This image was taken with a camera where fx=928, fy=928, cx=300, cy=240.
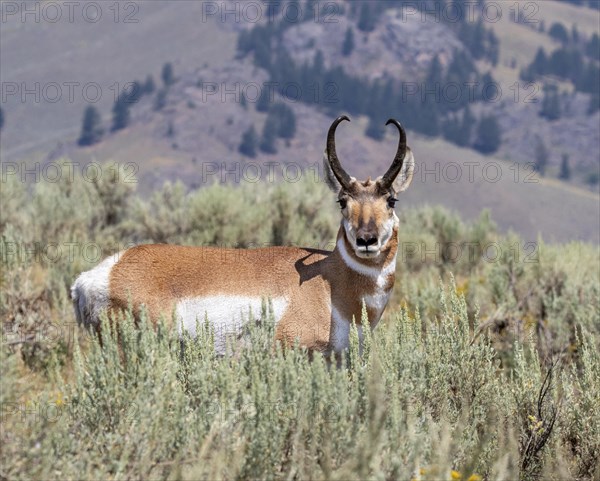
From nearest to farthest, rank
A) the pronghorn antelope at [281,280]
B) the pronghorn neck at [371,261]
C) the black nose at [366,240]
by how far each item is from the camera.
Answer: the black nose at [366,240] < the pronghorn antelope at [281,280] < the pronghorn neck at [371,261]

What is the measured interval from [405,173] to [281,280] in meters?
1.30

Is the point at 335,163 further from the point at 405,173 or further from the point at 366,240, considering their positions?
the point at 366,240

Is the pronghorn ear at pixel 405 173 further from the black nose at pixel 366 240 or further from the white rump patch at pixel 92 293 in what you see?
the white rump patch at pixel 92 293

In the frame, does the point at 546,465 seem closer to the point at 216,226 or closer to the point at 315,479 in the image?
the point at 315,479

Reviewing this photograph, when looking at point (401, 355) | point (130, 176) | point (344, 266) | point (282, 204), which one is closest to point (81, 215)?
point (130, 176)

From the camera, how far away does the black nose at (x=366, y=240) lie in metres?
6.43

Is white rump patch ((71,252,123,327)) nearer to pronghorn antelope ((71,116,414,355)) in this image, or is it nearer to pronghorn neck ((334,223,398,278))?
pronghorn antelope ((71,116,414,355))

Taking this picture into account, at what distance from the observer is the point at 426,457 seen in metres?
4.80

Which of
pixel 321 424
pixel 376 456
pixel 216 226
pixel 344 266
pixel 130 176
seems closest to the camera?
pixel 376 456

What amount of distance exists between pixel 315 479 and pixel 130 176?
13187mm

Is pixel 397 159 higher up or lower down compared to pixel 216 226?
higher up

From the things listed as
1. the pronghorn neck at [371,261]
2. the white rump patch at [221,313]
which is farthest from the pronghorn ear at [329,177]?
the white rump patch at [221,313]

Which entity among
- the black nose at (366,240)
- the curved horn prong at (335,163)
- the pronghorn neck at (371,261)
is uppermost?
the curved horn prong at (335,163)

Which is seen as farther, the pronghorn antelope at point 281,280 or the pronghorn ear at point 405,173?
the pronghorn ear at point 405,173
